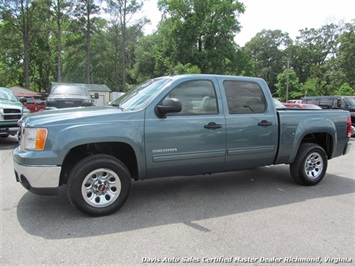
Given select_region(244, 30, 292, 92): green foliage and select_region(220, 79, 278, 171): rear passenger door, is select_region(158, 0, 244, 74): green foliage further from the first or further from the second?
select_region(244, 30, 292, 92): green foliage

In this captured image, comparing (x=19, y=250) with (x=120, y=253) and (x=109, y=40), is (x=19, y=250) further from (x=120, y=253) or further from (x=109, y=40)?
(x=109, y=40)

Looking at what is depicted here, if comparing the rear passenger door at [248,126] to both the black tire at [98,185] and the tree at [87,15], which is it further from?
the tree at [87,15]

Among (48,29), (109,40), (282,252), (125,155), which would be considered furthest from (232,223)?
(109,40)

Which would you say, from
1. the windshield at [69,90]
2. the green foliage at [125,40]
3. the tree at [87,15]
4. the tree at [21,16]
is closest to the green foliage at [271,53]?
the green foliage at [125,40]

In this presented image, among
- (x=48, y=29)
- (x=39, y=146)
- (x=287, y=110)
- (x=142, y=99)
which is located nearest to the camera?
(x=39, y=146)

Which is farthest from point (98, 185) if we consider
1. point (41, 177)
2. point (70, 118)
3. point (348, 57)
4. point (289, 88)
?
point (289, 88)

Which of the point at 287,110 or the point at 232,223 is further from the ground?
the point at 287,110

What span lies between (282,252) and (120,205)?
6.68 feet

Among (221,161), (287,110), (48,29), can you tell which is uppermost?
(48,29)

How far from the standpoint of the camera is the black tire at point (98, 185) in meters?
3.58

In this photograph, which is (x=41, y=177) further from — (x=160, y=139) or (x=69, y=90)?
(x=69, y=90)

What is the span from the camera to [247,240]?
325 centimetres

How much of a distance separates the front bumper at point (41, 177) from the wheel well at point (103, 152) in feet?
0.77

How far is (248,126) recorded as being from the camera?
454cm
